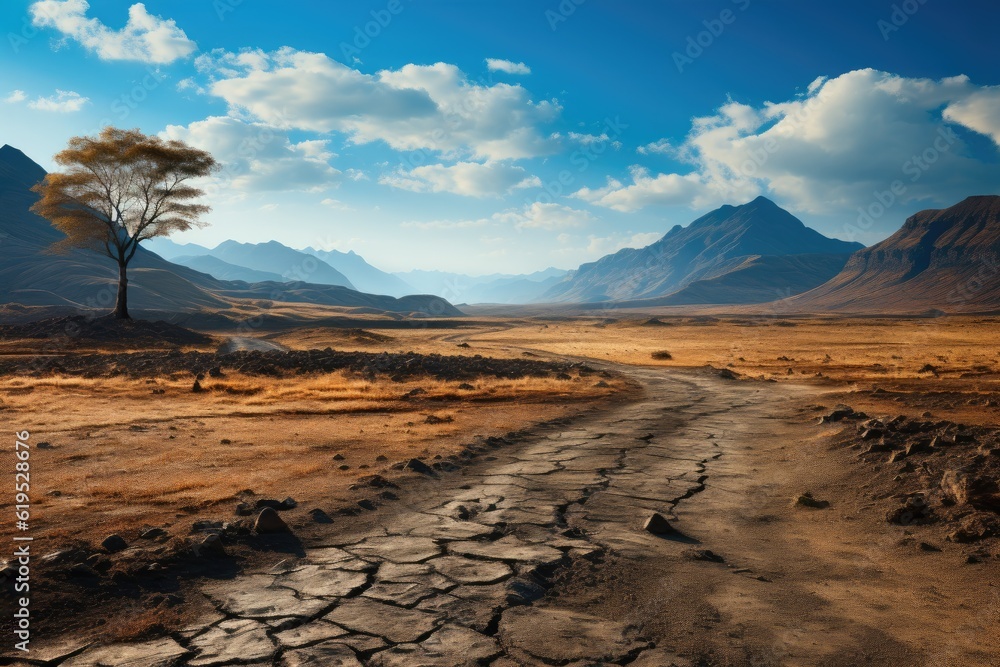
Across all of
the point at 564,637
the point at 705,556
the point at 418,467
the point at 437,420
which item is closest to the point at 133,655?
the point at 564,637

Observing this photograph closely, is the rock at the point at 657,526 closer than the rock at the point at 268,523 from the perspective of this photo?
No

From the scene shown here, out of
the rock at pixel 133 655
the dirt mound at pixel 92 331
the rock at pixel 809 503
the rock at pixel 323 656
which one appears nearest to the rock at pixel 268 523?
the rock at pixel 133 655

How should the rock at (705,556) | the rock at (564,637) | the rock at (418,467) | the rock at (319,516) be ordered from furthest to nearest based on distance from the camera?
the rock at (418,467), the rock at (319,516), the rock at (705,556), the rock at (564,637)

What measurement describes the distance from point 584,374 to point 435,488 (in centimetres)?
1982

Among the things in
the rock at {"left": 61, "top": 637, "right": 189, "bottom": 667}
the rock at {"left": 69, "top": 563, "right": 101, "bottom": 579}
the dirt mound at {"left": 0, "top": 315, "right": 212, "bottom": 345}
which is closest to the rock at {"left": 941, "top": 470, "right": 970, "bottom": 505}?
the rock at {"left": 61, "top": 637, "right": 189, "bottom": 667}

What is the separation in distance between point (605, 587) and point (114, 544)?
15.9ft

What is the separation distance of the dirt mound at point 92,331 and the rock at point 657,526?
4423 centimetres

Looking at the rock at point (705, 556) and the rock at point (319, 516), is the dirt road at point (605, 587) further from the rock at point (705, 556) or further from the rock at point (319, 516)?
the rock at point (319, 516)

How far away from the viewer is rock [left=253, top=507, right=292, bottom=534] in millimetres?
6738

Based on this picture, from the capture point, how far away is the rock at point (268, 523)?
6.74 m

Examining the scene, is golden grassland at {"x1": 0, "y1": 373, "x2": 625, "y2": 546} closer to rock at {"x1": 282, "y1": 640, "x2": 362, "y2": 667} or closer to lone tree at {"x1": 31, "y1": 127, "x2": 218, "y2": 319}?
rock at {"x1": 282, "y1": 640, "x2": 362, "y2": 667}

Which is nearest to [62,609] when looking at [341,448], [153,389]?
[341,448]

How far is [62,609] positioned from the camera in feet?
15.6

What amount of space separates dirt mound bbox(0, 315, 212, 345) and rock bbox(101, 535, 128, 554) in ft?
137
